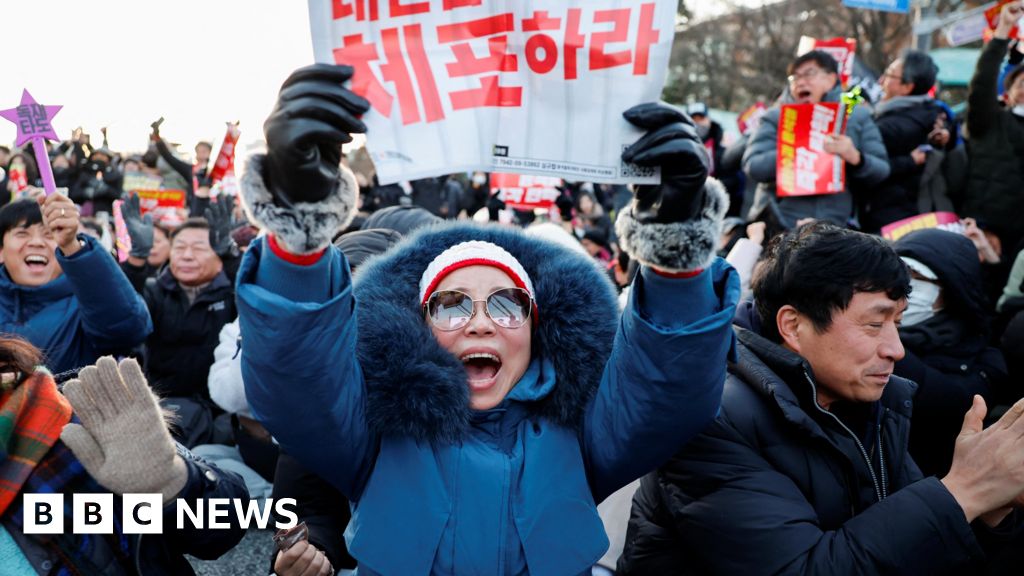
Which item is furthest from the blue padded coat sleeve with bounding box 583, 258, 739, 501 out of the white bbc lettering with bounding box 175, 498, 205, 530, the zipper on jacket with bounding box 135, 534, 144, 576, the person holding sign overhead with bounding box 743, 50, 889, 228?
the person holding sign overhead with bounding box 743, 50, 889, 228

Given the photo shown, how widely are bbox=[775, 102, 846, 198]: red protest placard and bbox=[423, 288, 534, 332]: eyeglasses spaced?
369 cm

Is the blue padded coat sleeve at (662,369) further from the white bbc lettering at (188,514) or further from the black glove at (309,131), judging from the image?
the white bbc lettering at (188,514)

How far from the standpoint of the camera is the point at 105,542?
2213mm

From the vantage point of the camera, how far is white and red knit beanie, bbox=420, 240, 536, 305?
225cm

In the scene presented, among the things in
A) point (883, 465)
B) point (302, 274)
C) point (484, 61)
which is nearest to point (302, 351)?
point (302, 274)

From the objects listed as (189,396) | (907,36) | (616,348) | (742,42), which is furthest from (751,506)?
(742,42)

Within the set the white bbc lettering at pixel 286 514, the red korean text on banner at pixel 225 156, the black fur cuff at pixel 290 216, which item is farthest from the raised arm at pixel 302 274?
the red korean text on banner at pixel 225 156

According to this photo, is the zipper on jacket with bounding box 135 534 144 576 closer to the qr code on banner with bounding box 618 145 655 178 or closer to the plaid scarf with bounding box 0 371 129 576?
the plaid scarf with bounding box 0 371 129 576

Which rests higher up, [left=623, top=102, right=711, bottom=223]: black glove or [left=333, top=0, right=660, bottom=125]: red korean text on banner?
[left=333, top=0, right=660, bottom=125]: red korean text on banner

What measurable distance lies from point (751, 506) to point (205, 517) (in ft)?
4.61

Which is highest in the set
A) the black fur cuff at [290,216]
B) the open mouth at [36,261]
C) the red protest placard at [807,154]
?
the black fur cuff at [290,216]

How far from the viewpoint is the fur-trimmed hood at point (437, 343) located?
2092 millimetres

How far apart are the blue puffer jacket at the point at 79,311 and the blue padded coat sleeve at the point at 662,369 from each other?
247 cm

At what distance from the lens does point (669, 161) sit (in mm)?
1893
